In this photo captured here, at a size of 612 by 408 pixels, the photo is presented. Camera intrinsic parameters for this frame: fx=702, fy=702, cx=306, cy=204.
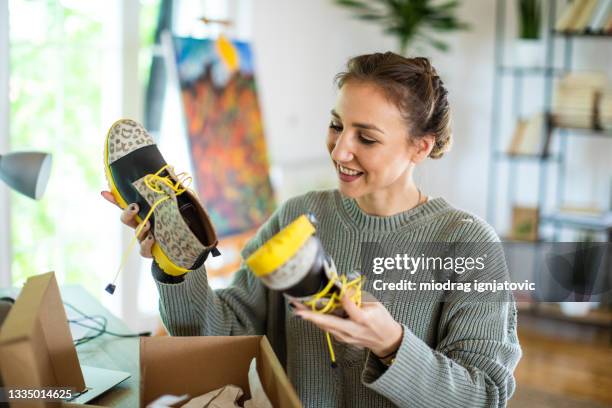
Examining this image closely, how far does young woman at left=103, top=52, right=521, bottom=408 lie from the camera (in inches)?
44.9

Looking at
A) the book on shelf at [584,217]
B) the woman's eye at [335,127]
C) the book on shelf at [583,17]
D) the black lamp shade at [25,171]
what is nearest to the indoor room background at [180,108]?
the book on shelf at [584,217]

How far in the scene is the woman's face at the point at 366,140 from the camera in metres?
1.28

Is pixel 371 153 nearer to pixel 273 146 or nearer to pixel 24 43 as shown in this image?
pixel 24 43

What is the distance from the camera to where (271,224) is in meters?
1.54

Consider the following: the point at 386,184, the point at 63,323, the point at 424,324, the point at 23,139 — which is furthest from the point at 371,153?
the point at 23,139

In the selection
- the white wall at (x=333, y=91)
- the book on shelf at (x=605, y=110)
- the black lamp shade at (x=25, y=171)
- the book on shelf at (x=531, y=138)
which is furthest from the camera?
the book on shelf at (x=531, y=138)

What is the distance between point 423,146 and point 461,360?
1.37ft

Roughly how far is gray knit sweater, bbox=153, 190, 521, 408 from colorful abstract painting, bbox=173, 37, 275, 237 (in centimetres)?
139

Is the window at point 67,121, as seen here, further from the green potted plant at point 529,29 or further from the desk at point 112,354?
the green potted plant at point 529,29

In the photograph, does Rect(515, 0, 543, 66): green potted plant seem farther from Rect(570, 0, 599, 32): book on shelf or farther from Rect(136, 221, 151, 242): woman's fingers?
Rect(136, 221, 151, 242): woman's fingers

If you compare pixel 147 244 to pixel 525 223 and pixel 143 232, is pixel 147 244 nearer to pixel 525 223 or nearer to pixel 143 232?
pixel 143 232

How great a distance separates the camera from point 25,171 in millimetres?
1385

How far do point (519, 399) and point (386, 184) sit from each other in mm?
1842

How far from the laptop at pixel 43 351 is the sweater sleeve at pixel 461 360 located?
1.58 ft
